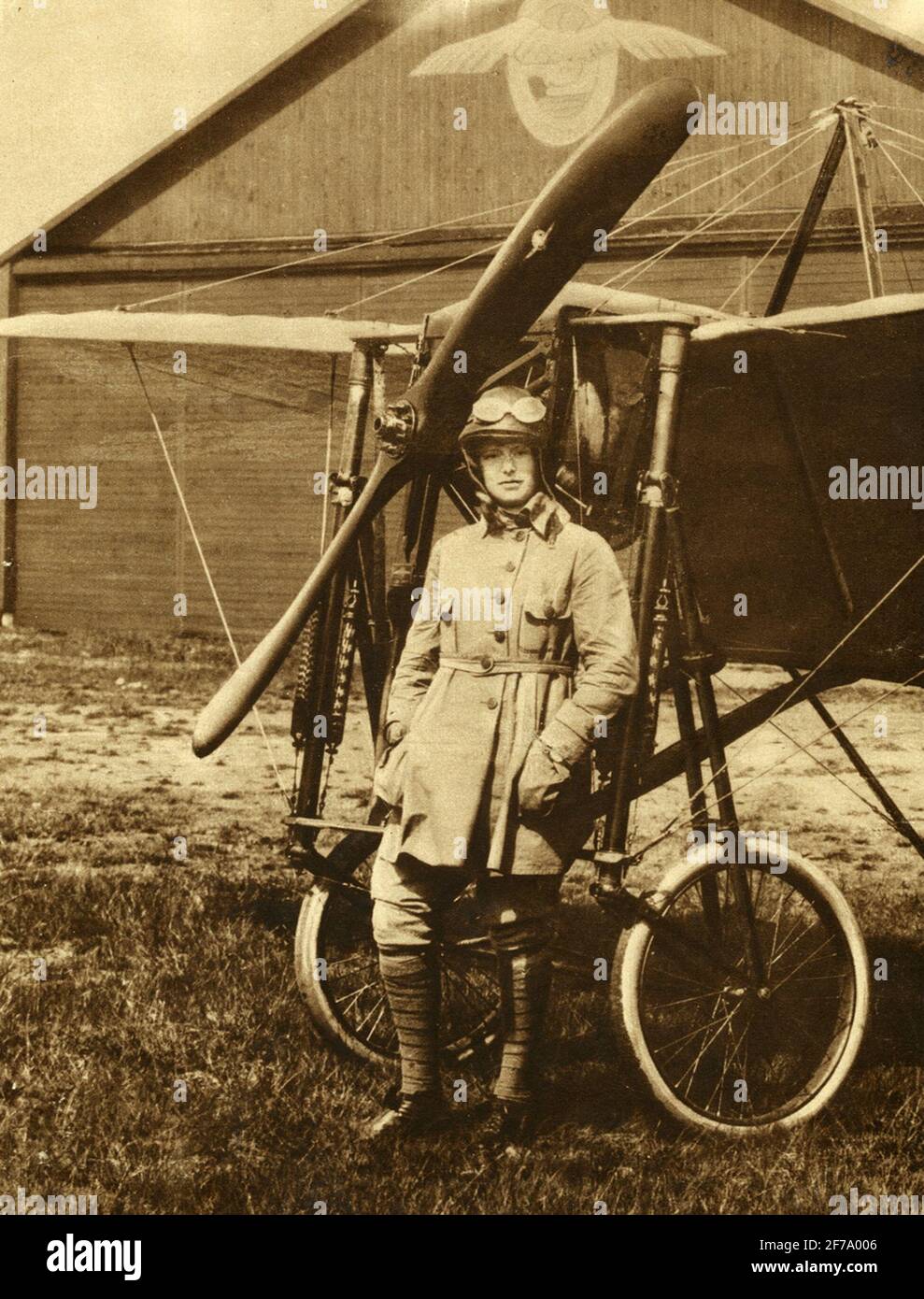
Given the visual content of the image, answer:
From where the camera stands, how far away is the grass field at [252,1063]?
336 centimetres

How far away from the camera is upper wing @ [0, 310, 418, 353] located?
4258 mm

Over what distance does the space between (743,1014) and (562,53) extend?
209 inches

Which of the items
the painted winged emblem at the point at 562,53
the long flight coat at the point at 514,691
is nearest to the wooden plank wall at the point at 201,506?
the painted winged emblem at the point at 562,53

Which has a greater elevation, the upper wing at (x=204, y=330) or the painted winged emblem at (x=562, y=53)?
the painted winged emblem at (x=562, y=53)

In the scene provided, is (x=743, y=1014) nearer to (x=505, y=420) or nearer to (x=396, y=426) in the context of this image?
(x=505, y=420)

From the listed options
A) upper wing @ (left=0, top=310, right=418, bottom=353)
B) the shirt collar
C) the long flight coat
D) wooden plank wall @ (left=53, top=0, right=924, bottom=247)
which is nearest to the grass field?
the long flight coat

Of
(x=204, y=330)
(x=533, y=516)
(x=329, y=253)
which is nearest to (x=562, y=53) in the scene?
(x=329, y=253)

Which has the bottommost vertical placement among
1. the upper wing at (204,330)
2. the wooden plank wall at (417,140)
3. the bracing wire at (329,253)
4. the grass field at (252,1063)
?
the grass field at (252,1063)

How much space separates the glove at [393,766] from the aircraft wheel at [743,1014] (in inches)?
28.7

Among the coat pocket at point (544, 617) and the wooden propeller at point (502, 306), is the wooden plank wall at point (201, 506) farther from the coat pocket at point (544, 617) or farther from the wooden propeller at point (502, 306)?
the coat pocket at point (544, 617)

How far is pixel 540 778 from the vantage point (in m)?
3.30
